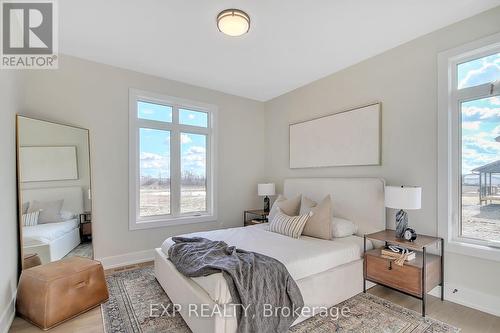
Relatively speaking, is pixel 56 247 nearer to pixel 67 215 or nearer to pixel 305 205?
pixel 67 215

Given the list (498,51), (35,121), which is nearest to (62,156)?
(35,121)

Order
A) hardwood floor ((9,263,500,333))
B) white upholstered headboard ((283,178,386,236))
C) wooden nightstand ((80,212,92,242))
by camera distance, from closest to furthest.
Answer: hardwood floor ((9,263,500,333)) → white upholstered headboard ((283,178,386,236)) → wooden nightstand ((80,212,92,242))

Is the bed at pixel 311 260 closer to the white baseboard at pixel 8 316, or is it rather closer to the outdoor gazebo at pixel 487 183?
the outdoor gazebo at pixel 487 183

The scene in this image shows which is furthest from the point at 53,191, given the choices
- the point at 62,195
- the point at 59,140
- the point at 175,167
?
the point at 175,167

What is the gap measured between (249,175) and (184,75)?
2.15 m

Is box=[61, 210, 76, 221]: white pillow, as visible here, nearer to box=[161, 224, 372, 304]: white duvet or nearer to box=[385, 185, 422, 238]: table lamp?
box=[161, 224, 372, 304]: white duvet

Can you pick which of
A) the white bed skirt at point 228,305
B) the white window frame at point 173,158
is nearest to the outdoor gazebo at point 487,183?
the white bed skirt at point 228,305

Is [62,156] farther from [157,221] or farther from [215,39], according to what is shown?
[215,39]

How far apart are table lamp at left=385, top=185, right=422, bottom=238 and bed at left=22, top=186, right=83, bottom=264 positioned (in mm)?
3628

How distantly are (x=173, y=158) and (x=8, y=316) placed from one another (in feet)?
8.34

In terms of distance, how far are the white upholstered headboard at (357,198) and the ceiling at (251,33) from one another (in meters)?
1.63

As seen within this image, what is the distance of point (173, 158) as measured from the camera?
4059 mm

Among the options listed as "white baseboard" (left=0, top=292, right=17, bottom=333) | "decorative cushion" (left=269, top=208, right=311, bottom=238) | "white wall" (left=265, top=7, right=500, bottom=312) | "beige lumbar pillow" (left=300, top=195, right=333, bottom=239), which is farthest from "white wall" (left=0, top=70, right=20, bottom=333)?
A: "white wall" (left=265, top=7, right=500, bottom=312)

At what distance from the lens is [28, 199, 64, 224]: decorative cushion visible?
8.59ft
